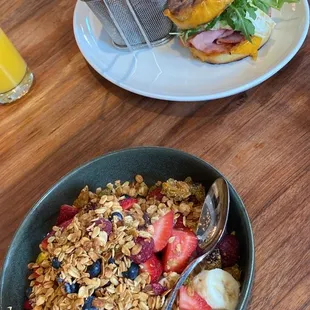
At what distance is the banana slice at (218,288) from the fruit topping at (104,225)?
173 mm

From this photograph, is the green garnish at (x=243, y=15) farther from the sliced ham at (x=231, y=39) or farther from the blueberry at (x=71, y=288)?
the blueberry at (x=71, y=288)

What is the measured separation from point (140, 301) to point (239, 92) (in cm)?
58

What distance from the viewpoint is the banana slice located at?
86cm

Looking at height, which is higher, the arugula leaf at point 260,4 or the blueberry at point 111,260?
the arugula leaf at point 260,4

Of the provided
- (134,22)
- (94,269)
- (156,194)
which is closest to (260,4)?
(134,22)

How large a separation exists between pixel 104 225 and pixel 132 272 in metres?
0.10

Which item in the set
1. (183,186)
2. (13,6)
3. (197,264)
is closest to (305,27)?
(183,186)

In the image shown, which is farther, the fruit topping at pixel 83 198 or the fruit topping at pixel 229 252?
the fruit topping at pixel 83 198

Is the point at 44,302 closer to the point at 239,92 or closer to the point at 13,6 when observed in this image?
the point at 239,92

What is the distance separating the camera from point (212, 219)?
0.95 metres

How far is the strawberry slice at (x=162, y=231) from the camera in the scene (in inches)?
35.8

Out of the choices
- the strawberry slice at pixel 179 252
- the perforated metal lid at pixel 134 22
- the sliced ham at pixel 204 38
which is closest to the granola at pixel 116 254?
the strawberry slice at pixel 179 252

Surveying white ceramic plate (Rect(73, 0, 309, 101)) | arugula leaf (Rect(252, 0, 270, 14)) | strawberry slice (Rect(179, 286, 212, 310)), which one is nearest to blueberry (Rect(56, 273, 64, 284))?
strawberry slice (Rect(179, 286, 212, 310))

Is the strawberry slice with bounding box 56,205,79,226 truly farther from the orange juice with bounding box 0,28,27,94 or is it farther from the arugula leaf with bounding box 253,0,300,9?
the arugula leaf with bounding box 253,0,300,9
